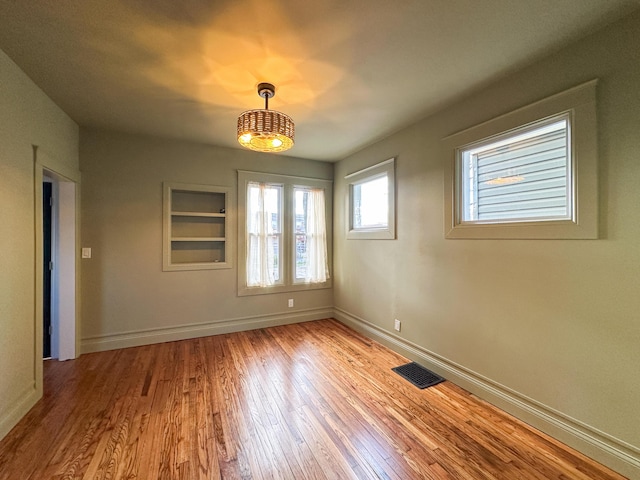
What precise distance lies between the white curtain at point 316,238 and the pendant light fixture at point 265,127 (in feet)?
6.96

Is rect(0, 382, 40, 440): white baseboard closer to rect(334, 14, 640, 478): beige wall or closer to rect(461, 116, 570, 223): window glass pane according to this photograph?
rect(334, 14, 640, 478): beige wall

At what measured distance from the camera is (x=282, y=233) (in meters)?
4.26

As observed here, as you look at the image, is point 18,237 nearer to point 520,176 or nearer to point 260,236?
point 260,236

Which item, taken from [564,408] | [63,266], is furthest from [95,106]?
[564,408]

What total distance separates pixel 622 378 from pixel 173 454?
9.17 feet

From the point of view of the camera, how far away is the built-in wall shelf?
3619 millimetres

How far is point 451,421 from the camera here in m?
2.05

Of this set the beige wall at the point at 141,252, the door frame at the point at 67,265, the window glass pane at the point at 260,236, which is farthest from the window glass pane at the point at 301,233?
the door frame at the point at 67,265

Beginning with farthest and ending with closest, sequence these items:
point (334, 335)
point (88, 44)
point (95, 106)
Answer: point (334, 335), point (95, 106), point (88, 44)

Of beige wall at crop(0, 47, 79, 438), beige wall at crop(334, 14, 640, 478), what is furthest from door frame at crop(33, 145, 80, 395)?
beige wall at crop(334, 14, 640, 478)

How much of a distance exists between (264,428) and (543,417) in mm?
2016

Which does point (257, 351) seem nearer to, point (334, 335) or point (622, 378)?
point (334, 335)

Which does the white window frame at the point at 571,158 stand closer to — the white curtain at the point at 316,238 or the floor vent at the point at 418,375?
the floor vent at the point at 418,375

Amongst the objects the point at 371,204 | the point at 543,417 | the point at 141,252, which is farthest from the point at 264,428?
the point at 371,204
